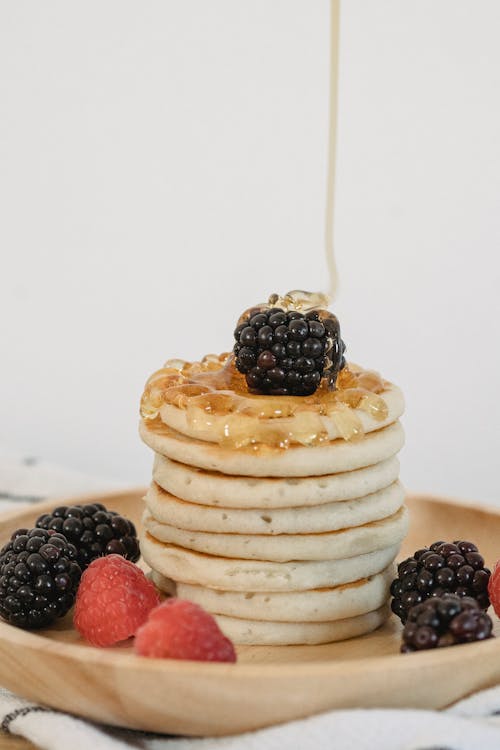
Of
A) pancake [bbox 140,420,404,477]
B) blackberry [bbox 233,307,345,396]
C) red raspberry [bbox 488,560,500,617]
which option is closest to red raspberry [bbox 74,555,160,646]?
pancake [bbox 140,420,404,477]

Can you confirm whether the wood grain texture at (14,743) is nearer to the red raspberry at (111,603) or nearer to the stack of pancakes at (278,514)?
the red raspberry at (111,603)

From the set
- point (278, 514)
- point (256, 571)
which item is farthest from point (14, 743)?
point (278, 514)

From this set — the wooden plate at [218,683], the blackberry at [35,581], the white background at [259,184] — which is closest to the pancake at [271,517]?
the blackberry at [35,581]

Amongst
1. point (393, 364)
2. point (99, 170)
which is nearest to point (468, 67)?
point (393, 364)

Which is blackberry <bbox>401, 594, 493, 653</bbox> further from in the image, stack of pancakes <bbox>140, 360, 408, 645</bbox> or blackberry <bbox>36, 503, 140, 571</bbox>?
blackberry <bbox>36, 503, 140, 571</bbox>

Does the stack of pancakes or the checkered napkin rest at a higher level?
the stack of pancakes

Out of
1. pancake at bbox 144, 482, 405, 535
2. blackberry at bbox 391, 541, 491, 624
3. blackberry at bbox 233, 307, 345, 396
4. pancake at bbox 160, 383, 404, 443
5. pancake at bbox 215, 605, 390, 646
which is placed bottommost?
pancake at bbox 215, 605, 390, 646

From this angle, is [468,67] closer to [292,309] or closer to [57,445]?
[292,309]
